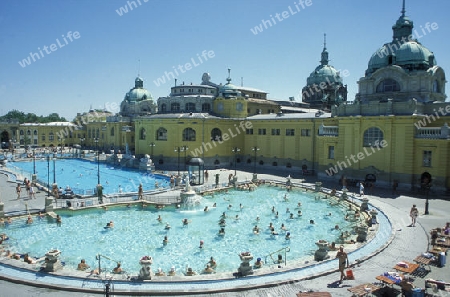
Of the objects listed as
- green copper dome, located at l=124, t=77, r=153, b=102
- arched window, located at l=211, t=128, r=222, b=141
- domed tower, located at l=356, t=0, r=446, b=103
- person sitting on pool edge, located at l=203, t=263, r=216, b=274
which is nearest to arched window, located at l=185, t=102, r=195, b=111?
arched window, located at l=211, t=128, r=222, b=141

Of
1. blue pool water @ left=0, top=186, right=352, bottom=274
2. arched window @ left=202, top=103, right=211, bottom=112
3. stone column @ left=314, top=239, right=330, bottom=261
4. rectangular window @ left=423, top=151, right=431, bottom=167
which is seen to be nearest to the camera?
stone column @ left=314, top=239, right=330, bottom=261

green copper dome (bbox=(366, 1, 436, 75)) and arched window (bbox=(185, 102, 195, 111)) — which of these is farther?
arched window (bbox=(185, 102, 195, 111))

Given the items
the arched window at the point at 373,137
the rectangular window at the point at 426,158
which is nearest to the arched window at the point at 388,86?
the arched window at the point at 373,137

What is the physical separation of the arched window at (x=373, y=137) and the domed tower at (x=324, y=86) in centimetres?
2756

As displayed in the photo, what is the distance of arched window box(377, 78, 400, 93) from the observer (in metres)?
37.5

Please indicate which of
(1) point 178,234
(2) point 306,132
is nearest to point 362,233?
(1) point 178,234

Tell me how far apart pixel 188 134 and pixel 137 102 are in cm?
2784

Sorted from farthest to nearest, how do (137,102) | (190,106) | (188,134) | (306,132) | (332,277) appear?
1. (137,102)
2. (190,106)
3. (188,134)
4. (306,132)
5. (332,277)

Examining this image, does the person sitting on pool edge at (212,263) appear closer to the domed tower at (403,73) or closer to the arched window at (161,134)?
the domed tower at (403,73)

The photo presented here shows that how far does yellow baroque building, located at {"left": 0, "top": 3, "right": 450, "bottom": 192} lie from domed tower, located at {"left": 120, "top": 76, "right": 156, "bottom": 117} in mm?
342

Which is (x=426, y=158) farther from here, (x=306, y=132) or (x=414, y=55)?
(x=306, y=132)

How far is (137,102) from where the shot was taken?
75312 mm

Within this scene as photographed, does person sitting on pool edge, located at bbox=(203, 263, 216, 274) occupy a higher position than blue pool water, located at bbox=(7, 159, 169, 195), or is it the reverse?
blue pool water, located at bbox=(7, 159, 169, 195)

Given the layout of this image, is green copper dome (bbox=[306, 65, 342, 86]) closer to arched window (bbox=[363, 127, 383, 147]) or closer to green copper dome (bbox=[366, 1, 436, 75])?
green copper dome (bbox=[366, 1, 436, 75])
